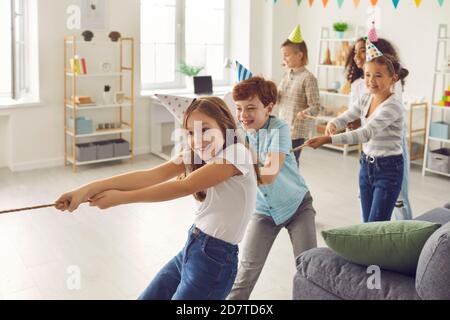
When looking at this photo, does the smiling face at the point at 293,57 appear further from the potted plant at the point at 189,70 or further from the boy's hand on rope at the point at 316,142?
the potted plant at the point at 189,70

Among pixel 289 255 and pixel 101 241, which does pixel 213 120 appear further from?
pixel 101 241

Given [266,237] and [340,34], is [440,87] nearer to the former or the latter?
[340,34]

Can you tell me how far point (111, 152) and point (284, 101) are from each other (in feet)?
7.35

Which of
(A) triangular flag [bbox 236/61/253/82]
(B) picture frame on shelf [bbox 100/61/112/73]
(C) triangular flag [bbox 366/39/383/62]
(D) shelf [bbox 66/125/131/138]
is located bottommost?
(D) shelf [bbox 66/125/131/138]

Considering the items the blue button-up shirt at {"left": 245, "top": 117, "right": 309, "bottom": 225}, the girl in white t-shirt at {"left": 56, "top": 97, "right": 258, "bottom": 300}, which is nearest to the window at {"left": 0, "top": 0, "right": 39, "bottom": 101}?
the blue button-up shirt at {"left": 245, "top": 117, "right": 309, "bottom": 225}

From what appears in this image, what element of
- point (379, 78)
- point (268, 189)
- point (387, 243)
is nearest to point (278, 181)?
point (268, 189)

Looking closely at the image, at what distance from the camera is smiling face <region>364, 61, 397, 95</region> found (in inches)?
109

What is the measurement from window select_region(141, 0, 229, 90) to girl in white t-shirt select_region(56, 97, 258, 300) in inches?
184

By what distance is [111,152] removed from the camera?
18.1 ft

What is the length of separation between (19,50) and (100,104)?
2.96ft

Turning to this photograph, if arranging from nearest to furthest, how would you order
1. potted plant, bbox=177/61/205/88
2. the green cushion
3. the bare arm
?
1. the bare arm
2. the green cushion
3. potted plant, bbox=177/61/205/88

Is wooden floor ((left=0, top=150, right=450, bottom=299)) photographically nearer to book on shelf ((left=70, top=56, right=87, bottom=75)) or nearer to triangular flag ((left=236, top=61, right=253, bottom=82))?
book on shelf ((left=70, top=56, right=87, bottom=75))
